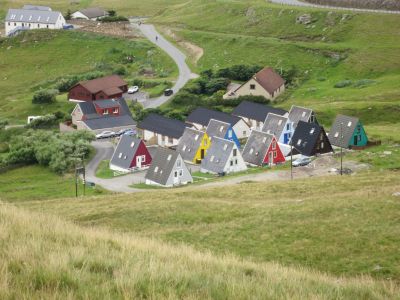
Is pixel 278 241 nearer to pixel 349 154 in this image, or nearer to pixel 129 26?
pixel 349 154

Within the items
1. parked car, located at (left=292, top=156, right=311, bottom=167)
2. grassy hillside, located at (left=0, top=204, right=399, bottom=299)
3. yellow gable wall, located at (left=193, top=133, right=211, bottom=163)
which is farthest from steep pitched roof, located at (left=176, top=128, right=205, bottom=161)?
grassy hillside, located at (left=0, top=204, right=399, bottom=299)

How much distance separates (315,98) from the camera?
8362cm

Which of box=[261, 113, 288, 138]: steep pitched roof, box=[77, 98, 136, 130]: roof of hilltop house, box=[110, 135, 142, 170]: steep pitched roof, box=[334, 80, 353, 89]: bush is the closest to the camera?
box=[110, 135, 142, 170]: steep pitched roof

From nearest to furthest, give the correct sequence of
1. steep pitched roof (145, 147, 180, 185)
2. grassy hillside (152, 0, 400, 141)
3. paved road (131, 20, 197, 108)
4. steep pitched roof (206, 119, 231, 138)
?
1. steep pitched roof (145, 147, 180, 185)
2. steep pitched roof (206, 119, 231, 138)
3. grassy hillside (152, 0, 400, 141)
4. paved road (131, 20, 197, 108)

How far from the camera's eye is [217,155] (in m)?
62.8

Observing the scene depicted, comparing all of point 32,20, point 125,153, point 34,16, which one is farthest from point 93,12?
point 125,153

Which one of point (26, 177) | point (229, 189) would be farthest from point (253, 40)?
point (229, 189)

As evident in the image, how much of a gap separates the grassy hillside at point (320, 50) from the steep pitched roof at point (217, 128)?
12.2 m

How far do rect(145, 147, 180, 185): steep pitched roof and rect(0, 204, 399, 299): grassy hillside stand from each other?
138 feet

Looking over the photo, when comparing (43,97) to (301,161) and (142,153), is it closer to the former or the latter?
(142,153)

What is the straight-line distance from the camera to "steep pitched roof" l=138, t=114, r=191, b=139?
73062 millimetres

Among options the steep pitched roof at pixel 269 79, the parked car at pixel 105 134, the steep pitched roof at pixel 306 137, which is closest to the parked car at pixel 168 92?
the steep pitched roof at pixel 269 79

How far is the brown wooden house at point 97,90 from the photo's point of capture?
91562 millimetres

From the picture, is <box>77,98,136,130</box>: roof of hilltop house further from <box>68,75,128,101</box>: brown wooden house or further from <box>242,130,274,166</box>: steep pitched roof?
<box>242,130,274,166</box>: steep pitched roof
